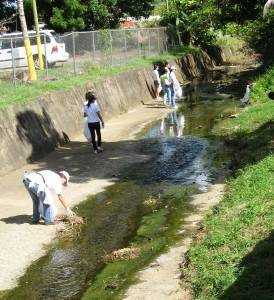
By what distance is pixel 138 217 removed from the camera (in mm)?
11328

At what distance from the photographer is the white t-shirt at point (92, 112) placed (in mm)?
16516

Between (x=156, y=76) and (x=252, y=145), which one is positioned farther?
(x=156, y=76)

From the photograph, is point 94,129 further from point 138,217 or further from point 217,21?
point 217,21

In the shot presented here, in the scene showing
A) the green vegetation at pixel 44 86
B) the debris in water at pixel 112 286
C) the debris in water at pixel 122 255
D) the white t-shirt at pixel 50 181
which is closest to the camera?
the debris in water at pixel 112 286

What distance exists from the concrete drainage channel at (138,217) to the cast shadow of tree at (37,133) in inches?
111

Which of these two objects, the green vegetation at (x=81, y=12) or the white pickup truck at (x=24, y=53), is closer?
the white pickup truck at (x=24, y=53)

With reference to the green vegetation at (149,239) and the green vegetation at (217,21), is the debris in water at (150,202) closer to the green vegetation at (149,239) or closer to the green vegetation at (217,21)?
the green vegetation at (149,239)

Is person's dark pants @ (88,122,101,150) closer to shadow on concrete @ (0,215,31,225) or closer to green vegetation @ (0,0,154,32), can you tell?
shadow on concrete @ (0,215,31,225)

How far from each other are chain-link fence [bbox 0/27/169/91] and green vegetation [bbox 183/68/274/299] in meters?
10.5

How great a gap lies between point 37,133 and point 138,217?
7052mm

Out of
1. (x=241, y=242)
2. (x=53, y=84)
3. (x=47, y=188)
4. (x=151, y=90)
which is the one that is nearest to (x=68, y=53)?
(x=53, y=84)

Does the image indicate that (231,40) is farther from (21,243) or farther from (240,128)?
(21,243)

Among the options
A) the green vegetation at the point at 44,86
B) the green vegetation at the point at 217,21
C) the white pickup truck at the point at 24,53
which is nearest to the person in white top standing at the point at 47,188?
the green vegetation at the point at 44,86

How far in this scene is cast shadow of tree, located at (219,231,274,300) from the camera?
6.83 m
